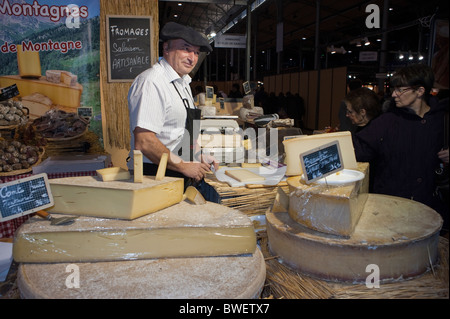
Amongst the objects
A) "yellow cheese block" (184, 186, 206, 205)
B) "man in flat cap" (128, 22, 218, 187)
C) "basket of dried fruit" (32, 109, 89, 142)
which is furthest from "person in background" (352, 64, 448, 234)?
"basket of dried fruit" (32, 109, 89, 142)

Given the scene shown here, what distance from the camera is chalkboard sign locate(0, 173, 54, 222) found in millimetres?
1101

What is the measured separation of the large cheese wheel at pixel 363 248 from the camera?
104cm

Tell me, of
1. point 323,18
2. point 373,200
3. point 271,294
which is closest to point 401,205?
point 373,200

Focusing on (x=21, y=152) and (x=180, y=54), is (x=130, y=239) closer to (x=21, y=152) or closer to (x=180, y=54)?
(x=180, y=54)

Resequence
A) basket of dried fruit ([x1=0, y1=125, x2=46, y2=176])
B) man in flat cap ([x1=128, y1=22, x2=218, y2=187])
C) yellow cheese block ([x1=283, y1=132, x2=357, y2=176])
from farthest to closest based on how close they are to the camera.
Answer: basket of dried fruit ([x1=0, y1=125, x2=46, y2=176])
man in flat cap ([x1=128, y1=22, x2=218, y2=187])
yellow cheese block ([x1=283, y1=132, x2=357, y2=176])

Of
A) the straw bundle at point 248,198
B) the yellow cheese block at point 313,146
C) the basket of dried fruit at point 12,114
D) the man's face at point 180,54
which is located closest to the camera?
the yellow cheese block at point 313,146

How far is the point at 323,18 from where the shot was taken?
14594 mm

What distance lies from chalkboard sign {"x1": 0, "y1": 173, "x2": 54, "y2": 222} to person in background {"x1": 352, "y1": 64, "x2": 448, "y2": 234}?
1.85 m

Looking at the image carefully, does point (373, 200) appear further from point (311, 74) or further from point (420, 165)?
point (311, 74)

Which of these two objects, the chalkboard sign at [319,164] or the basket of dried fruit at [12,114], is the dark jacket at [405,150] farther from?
the basket of dried fruit at [12,114]

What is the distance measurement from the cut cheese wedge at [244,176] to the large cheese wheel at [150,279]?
786mm

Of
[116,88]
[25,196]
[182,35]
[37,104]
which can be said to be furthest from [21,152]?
[25,196]

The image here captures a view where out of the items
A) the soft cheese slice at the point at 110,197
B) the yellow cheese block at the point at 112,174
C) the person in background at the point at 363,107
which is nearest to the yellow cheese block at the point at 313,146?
the soft cheese slice at the point at 110,197

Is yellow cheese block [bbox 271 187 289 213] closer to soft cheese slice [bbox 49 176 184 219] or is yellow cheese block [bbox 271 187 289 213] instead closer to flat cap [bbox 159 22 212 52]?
soft cheese slice [bbox 49 176 184 219]
